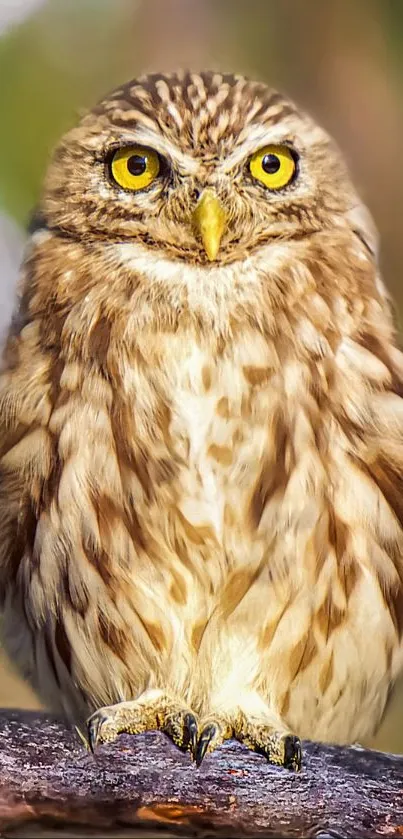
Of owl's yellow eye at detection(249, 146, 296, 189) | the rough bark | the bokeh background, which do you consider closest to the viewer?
the rough bark

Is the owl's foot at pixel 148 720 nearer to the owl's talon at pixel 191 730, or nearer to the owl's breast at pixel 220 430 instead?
the owl's talon at pixel 191 730

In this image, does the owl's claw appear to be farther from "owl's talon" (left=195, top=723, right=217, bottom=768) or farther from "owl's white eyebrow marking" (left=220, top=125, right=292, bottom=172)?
"owl's white eyebrow marking" (left=220, top=125, right=292, bottom=172)

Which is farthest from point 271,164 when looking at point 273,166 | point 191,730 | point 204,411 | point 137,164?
point 191,730

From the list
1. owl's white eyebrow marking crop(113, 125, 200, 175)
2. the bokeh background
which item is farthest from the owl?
the bokeh background

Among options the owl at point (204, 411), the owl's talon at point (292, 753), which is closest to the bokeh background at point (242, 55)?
the owl at point (204, 411)

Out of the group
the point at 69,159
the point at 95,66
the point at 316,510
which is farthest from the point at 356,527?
the point at 95,66

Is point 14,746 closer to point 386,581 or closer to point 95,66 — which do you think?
point 386,581

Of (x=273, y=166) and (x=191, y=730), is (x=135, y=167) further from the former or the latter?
(x=191, y=730)
